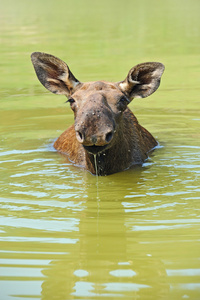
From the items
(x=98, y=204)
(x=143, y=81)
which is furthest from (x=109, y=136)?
(x=143, y=81)

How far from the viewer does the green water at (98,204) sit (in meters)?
6.07

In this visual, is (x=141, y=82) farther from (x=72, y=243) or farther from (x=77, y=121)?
(x=72, y=243)

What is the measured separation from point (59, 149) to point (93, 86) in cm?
285

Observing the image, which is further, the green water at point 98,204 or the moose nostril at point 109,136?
the moose nostril at point 109,136

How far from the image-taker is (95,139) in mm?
8273

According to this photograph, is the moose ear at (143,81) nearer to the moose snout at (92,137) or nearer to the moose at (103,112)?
the moose at (103,112)

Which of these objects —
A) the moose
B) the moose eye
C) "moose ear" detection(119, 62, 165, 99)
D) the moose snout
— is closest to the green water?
the moose

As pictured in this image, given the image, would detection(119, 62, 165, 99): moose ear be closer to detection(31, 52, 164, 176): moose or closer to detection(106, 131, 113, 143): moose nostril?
detection(31, 52, 164, 176): moose

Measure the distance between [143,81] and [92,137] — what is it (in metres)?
2.10

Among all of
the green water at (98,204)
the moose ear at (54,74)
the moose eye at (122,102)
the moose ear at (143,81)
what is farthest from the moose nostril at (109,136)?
the moose ear at (54,74)

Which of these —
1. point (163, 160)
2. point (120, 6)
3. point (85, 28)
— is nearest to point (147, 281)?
point (163, 160)

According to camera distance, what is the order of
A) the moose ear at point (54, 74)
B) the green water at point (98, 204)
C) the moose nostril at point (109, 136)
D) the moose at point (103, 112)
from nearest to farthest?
the green water at point (98, 204) < the moose at point (103, 112) < the moose nostril at point (109, 136) < the moose ear at point (54, 74)

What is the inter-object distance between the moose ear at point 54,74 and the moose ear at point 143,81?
744mm

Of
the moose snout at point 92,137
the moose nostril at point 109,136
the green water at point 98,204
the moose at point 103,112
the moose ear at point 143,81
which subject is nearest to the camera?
the green water at point 98,204
